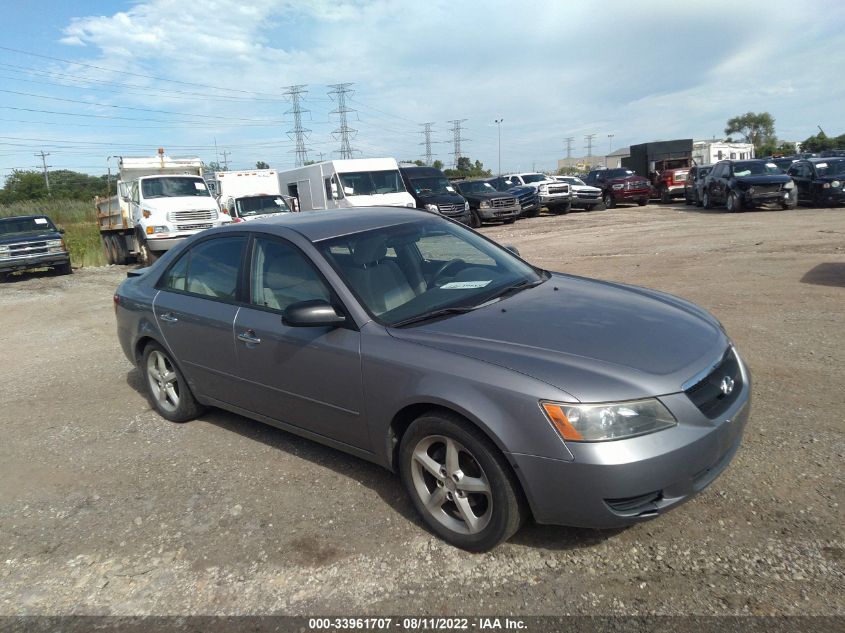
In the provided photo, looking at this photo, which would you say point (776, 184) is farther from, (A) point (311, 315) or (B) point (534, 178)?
(A) point (311, 315)

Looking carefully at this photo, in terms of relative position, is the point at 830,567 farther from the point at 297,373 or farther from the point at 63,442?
the point at 63,442

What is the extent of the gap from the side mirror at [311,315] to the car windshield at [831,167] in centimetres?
2199

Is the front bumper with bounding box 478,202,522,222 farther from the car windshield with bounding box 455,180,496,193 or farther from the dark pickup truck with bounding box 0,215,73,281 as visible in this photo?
the dark pickup truck with bounding box 0,215,73,281

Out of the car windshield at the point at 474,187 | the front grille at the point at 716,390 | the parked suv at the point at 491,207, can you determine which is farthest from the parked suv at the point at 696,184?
the front grille at the point at 716,390

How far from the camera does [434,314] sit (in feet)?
11.9

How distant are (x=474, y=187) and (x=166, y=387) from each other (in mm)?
21720

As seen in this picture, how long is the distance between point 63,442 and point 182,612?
8.97ft

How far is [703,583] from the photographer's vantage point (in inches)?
111

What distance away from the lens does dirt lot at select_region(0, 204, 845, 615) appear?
113 inches

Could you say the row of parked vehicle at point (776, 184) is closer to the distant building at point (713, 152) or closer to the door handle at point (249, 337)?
the door handle at point (249, 337)

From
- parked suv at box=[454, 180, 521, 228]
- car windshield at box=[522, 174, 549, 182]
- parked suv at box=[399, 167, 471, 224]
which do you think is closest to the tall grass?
parked suv at box=[399, 167, 471, 224]

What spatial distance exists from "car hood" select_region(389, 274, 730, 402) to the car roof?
1.02 metres

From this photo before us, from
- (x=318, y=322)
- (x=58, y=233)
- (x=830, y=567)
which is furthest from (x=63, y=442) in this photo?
(x=58, y=233)

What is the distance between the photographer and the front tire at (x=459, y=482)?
297 cm
